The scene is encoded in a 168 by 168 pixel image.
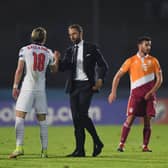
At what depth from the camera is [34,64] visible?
11.6 metres

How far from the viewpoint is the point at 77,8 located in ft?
103

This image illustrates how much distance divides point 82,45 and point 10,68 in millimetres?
14255

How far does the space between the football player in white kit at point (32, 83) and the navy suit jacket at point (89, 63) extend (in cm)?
63

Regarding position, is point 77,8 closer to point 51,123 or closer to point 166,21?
point 166,21

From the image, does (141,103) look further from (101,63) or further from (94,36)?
(94,36)

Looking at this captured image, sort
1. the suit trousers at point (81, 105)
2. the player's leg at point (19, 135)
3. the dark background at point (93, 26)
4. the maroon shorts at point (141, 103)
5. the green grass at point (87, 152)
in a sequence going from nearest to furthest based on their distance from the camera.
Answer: the green grass at point (87, 152) < the player's leg at point (19, 135) < the suit trousers at point (81, 105) < the maroon shorts at point (141, 103) < the dark background at point (93, 26)

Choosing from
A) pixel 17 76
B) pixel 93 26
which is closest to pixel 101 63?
pixel 17 76

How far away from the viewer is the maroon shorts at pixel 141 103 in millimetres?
13508

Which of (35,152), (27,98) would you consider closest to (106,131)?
(35,152)

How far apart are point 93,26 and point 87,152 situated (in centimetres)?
1454

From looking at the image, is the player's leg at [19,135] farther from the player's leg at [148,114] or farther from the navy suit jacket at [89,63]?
the player's leg at [148,114]

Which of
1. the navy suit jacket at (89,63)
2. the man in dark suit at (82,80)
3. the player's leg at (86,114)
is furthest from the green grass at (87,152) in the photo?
the navy suit jacket at (89,63)

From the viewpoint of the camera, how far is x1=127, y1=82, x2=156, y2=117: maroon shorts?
532 inches

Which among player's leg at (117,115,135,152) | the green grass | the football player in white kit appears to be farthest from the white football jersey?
player's leg at (117,115,135,152)
